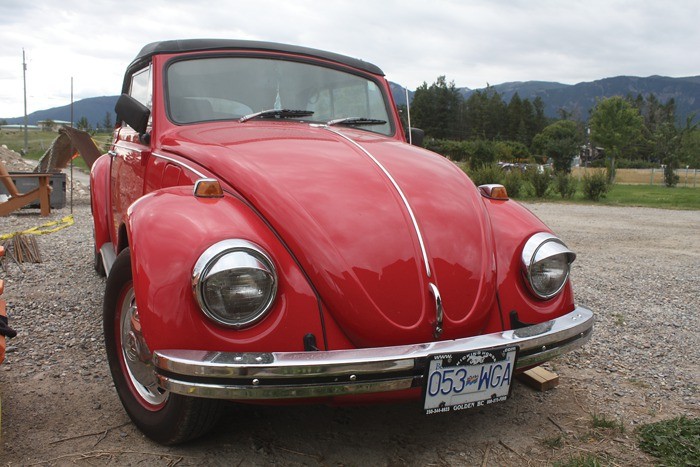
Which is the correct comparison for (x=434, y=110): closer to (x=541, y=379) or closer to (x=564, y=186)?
(x=564, y=186)

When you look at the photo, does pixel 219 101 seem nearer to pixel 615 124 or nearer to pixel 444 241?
pixel 444 241

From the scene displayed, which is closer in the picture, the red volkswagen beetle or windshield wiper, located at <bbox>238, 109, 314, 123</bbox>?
the red volkswagen beetle

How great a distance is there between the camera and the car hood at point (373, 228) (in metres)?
2.07

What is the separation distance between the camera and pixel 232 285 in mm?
1934

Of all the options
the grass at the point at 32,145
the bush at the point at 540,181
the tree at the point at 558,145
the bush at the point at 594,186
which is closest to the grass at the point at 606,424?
the grass at the point at 32,145

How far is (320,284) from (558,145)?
6712cm

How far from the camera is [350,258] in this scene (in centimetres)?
211

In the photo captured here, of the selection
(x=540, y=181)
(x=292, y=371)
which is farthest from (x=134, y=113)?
(x=540, y=181)

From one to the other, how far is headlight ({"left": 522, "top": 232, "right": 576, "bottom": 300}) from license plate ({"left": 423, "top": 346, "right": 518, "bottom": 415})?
1.42 ft

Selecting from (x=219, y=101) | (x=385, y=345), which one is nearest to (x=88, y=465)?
(x=385, y=345)

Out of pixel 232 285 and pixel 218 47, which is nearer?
pixel 232 285

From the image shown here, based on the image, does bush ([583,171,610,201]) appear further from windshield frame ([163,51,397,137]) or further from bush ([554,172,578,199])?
windshield frame ([163,51,397,137])

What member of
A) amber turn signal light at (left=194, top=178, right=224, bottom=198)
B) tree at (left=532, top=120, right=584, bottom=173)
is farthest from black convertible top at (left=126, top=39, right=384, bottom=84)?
tree at (left=532, top=120, right=584, bottom=173)

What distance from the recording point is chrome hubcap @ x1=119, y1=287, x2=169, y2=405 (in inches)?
90.6
